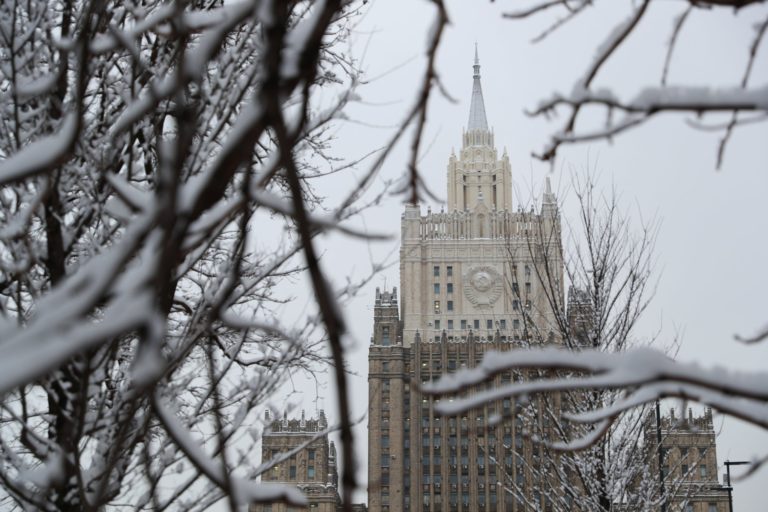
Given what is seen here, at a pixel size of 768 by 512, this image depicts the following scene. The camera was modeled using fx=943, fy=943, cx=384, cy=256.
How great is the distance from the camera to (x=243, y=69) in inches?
215

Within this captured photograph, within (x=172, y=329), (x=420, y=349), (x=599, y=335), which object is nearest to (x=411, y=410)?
(x=420, y=349)

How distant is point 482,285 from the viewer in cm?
7988

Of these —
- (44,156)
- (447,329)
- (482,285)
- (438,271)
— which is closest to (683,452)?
(44,156)

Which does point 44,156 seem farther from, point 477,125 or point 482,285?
point 477,125

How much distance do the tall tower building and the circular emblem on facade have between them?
9 centimetres

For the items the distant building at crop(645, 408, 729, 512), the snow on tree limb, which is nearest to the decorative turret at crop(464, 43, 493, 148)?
the distant building at crop(645, 408, 729, 512)

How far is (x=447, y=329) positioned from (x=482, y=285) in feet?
16.2

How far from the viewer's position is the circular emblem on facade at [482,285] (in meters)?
79.6

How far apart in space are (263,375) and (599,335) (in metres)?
7.80

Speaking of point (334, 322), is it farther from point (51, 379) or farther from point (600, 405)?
point (600, 405)

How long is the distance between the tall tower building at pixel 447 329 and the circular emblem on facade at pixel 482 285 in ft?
0.28

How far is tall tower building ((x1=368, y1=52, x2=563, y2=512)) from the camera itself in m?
73.9

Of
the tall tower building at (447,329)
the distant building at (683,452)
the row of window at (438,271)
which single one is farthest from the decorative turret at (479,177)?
the distant building at (683,452)

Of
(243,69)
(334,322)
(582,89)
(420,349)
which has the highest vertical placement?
(420,349)
